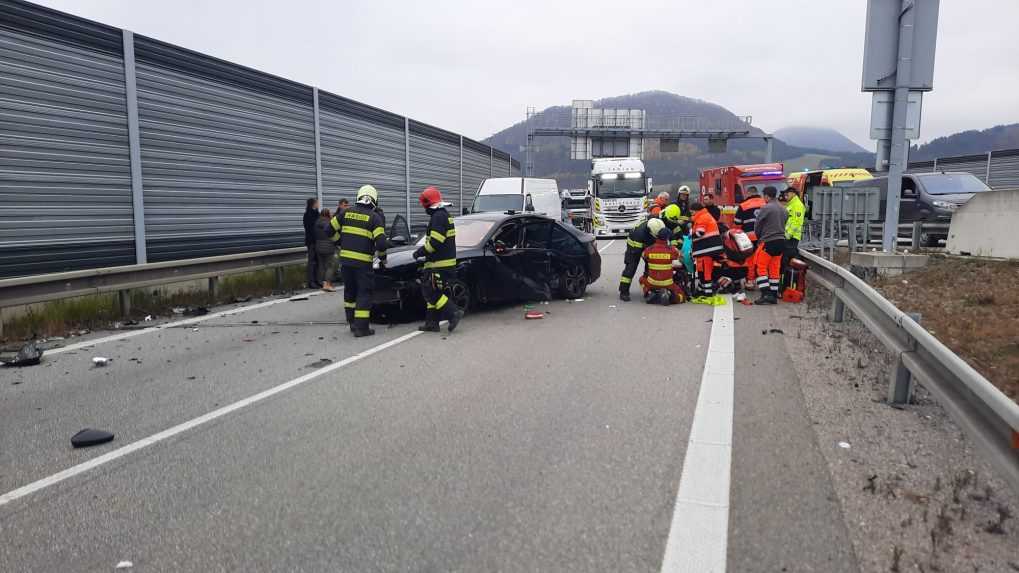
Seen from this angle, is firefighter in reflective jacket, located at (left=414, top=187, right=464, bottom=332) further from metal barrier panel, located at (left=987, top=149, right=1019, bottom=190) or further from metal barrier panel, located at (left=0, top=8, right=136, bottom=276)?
metal barrier panel, located at (left=987, top=149, right=1019, bottom=190)

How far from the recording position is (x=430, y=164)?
25.3 m

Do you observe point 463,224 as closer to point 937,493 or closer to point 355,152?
point 937,493

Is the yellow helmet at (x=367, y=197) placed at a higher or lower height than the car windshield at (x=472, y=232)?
higher

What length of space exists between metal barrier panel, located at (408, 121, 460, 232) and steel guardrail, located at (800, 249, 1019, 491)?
18.2m

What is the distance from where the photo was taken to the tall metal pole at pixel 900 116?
11.8 m

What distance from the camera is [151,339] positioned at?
8.58 metres

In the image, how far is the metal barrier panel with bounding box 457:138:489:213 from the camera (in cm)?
2992

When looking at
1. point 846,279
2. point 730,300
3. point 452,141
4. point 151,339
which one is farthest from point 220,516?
point 452,141

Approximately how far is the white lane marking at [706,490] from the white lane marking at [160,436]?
11.1 ft

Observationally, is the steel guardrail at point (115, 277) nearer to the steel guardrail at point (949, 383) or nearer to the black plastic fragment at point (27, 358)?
the black plastic fragment at point (27, 358)

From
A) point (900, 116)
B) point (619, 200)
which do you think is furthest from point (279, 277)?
point (619, 200)

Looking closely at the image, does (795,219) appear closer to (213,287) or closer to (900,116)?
(900,116)

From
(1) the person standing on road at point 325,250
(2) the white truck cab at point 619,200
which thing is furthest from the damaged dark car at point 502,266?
(2) the white truck cab at point 619,200

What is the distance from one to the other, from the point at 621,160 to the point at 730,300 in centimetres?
1918
